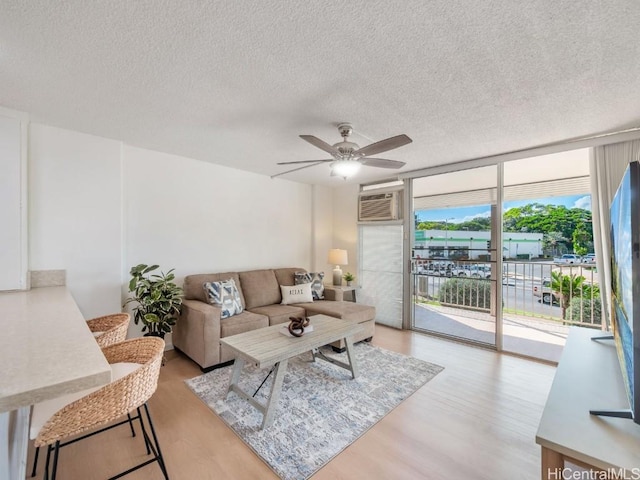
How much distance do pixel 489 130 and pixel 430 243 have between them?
187 cm

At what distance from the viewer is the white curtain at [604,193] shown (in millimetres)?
2744

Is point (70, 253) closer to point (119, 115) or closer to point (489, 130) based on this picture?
point (119, 115)

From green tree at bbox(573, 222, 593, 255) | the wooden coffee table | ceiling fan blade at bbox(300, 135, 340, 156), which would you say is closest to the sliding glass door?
green tree at bbox(573, 222, 593, 255)

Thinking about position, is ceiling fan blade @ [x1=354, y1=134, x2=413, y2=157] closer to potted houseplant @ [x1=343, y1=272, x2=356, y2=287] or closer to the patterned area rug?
the patterned area rug

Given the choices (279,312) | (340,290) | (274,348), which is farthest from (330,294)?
(274,348)

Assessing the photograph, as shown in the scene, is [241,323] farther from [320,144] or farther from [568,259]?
[568,259]

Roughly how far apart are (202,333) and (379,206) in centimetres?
321

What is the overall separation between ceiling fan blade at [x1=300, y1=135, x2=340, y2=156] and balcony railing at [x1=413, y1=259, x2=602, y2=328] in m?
2.58

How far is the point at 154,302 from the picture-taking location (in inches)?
113

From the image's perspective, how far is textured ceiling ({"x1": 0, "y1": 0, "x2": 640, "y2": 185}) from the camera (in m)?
1.34

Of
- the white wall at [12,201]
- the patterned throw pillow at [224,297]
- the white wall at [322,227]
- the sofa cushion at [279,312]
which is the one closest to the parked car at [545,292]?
the white wall at [322,227]

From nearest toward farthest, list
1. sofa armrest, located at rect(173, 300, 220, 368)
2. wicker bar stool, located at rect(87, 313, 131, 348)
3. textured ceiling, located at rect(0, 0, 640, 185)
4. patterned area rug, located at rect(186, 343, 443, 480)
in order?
textured ceiling, located at rect(0, 0, 640, 185), patterned area rug, located at rect(186, 343, 443, 480), wicker bar stool, located at rect(87, 313, 131, 348), sofa armrest, located at rect(173, 300, 220, 368)

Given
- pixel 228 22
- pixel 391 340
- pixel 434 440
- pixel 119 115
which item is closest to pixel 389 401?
pixel 434 440

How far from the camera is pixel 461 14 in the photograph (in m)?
1.33
